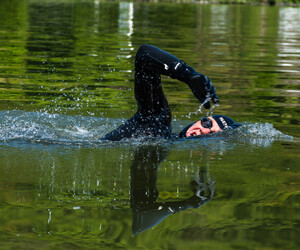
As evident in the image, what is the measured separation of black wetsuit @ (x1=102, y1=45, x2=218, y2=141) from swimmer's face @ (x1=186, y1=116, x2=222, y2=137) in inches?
8.0

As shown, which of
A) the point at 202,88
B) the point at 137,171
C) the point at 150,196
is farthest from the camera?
the point at 202,88

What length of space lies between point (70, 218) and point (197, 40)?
21.2 m

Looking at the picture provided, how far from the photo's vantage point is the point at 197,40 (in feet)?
82.2

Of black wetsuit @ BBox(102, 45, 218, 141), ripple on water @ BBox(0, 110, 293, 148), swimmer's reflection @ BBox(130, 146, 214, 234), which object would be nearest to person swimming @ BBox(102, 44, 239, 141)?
black wetsuit @ BBox(102, 45, 218, 141)

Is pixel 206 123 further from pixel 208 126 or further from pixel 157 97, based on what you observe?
pixel 157 97

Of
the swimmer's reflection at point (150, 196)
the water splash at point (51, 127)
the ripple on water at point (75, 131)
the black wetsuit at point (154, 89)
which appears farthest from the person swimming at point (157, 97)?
the swimmer's reflection at point (150, 196)

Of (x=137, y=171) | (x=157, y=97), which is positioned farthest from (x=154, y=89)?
(x=137, y=171)

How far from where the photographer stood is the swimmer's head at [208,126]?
7.09 m

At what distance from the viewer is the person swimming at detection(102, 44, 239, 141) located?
6289 millimetres

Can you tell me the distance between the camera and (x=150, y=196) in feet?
16.7

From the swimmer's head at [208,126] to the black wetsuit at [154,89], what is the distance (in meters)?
0.16

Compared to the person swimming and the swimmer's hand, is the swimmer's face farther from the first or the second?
the swimmer's hand

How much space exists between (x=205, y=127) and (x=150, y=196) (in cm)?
218

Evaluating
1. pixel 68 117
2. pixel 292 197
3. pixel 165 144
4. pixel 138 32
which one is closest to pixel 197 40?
pixel 138 32
